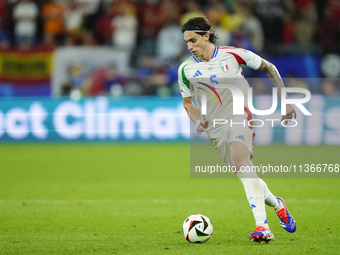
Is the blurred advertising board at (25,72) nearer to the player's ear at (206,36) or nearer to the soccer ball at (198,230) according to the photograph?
the player's ear at (206,36)

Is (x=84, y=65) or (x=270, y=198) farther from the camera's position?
(x=84, y=65)

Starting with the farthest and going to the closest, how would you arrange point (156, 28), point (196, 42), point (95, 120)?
point (156, 28) < point (95, 120) < point (196, 42)

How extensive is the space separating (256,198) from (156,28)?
43.1 feet

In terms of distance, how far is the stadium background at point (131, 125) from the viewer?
21.9 ft

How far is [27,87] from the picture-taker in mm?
17000

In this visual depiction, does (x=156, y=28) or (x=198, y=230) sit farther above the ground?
(x=156, y=28)

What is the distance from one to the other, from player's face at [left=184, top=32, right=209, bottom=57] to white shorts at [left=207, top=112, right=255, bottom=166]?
807mm

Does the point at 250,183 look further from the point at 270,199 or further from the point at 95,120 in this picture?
the point at 95,120

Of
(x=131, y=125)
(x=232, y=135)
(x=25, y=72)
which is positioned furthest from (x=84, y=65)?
(x=232, y=135)

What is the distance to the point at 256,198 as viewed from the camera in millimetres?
5484

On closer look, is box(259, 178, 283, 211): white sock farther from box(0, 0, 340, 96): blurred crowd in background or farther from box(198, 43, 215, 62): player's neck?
box(0, 0, 340, 96): blurred crowd in background

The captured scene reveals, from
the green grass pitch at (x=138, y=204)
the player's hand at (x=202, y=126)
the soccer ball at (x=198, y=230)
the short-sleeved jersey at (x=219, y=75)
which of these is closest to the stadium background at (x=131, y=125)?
the green grass pitch at (x=138, y=204)

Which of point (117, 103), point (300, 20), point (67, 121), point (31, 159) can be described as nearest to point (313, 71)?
point (300, 20)

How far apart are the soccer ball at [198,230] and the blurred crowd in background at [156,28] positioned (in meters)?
10.0
